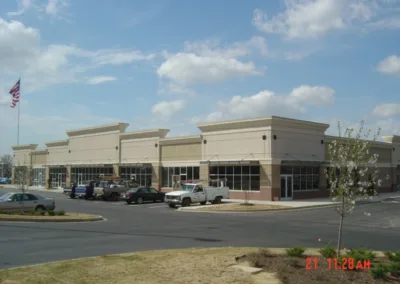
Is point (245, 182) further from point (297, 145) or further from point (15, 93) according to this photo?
point (15, 93)

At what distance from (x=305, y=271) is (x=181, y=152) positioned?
3573 centimetres

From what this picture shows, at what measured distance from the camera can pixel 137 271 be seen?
30.8 ft

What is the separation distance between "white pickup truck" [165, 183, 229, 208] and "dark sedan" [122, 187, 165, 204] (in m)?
4.19

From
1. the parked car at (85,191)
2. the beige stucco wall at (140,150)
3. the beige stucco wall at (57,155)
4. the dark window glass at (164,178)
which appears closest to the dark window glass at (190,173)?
the dark window glass at (164,178)

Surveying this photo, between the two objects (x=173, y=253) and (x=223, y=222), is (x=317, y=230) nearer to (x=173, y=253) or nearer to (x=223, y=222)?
(x=223, y=222)

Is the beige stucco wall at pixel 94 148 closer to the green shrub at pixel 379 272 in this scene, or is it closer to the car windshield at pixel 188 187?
the car windshield at pixel 188 187

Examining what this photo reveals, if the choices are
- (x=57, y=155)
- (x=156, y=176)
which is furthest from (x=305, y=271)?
(x=57, y=155)

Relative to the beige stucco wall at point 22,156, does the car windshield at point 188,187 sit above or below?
below

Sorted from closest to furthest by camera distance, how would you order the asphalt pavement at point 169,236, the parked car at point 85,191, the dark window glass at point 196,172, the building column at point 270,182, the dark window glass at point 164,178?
the asphalt pavement at point 169,236
the building column at point 270,182
the parked car at point 85,191
the dark window glass at point 196,172
the dark window glass at point 164,178

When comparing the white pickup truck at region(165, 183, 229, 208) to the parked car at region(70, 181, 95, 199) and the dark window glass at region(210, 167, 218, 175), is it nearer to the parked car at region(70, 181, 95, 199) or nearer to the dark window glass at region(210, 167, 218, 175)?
the dark window glass at region(210, 167, 218, 175)

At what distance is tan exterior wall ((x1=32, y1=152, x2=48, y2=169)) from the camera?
72.1 metres

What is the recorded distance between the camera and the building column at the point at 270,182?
118 feet

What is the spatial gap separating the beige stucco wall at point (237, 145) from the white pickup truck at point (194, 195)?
4403 mm
